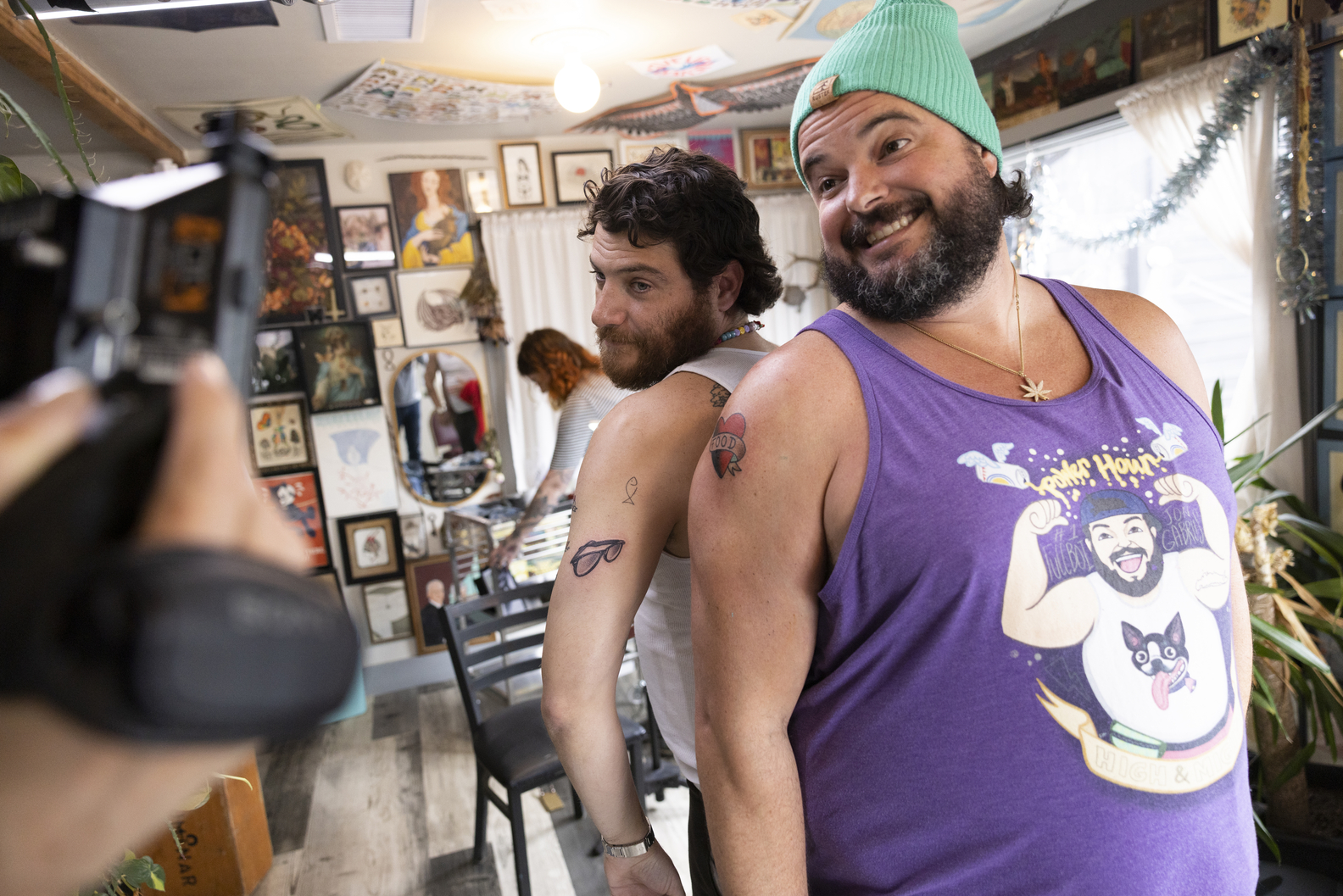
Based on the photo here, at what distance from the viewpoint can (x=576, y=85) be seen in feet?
9.76

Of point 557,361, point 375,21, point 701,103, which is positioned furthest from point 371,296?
point 701,103

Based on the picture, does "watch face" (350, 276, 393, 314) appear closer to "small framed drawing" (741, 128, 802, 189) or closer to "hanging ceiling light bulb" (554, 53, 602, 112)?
"hanging ceiling light bulb" (554, 53, 602, 112)

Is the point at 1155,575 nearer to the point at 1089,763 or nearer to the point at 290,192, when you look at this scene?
the point at 1089,763

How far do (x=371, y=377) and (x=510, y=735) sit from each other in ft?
8.67

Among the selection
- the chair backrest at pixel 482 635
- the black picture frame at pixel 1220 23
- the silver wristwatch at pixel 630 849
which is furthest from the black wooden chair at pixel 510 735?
the black picture frame at pixel 1220 23

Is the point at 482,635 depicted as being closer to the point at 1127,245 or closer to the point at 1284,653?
the point at 1284,653

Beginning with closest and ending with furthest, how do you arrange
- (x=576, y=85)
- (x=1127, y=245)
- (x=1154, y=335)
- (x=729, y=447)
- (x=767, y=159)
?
(x=729, y=447)
(x=1154, y=335)
(x=576, y=85)
(x=1127, y=245)
(x=767, y=159)

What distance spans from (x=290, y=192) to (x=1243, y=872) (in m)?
4.85

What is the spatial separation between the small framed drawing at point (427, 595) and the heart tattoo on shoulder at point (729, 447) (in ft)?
12.8

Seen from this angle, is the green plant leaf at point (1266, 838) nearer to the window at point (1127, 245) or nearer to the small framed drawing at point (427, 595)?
the window at point (1127, 245)

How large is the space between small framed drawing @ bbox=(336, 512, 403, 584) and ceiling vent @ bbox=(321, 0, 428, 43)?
105 inches

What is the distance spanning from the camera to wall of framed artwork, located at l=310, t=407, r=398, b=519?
446 centimetres

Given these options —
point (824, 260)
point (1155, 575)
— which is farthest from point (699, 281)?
point (1155, 575)

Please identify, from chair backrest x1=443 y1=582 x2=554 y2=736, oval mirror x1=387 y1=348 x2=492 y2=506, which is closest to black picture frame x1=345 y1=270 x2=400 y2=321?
oval mirror x1=387 y1=348 x2=492 y2=506
